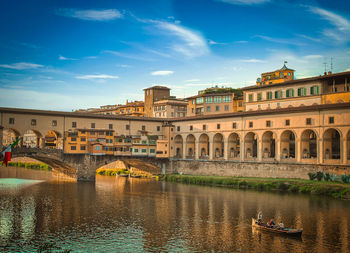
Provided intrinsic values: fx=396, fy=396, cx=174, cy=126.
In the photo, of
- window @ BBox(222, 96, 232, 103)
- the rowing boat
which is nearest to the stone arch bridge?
window @ BBox(222, 96, 232, 103)

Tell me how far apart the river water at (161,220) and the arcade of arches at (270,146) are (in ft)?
31.9

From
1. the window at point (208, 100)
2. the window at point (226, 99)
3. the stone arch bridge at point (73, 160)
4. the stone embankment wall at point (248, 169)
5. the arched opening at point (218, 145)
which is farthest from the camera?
the window at point (208, 100)

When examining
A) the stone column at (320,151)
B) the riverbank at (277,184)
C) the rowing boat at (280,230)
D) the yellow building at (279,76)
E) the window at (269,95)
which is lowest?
the rowing boat at (280,230)

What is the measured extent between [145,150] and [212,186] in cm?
1633

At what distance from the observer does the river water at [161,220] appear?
2741 centimetres

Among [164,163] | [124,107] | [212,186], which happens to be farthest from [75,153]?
[124,107]

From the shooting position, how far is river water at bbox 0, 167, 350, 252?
2741cm

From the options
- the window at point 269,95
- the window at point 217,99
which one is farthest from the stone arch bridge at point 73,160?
the window at point 269,95

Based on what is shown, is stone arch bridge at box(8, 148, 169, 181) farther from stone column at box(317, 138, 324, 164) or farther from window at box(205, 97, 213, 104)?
stone column at box(317, 138, 324, 164)

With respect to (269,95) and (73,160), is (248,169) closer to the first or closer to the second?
(269,95)

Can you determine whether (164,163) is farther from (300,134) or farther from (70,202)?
(70,202)

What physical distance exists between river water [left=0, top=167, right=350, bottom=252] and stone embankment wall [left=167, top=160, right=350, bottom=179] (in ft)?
A: 25.2

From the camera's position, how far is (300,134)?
57.0 metres

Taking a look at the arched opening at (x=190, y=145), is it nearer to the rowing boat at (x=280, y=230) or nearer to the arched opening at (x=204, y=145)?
the arched opening at (x=204, y=145)
